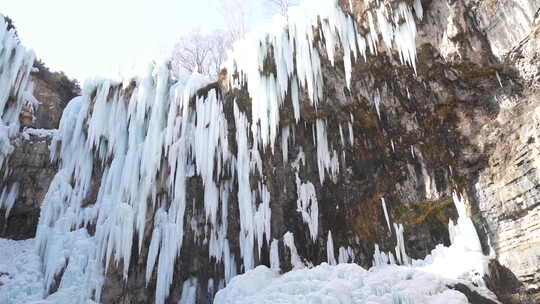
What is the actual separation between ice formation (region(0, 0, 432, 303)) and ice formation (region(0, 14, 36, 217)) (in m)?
0.05

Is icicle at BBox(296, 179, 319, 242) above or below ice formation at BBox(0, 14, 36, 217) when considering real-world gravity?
below

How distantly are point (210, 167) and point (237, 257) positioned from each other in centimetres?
236

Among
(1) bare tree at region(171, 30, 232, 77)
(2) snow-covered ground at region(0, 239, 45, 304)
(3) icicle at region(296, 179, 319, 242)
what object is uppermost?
(1) bare tree at region(171, 30, 232, 77)

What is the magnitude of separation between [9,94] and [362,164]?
37.2 ft

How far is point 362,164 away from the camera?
8641 mm

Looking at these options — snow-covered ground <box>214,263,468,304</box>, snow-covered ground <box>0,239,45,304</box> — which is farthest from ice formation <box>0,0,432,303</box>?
snow-covered ground <box>214,263,468,304</box>

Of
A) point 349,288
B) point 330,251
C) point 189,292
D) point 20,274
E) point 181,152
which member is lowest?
point 349,288

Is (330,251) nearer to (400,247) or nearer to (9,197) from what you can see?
(400,247)

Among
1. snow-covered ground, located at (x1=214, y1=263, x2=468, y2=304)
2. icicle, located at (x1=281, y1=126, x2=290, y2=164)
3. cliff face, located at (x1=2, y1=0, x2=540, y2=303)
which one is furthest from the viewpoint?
icicle, located at (x1=281, y1=126, x2=290, y2=164)

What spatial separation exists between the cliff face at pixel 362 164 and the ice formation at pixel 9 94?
0.32 meters

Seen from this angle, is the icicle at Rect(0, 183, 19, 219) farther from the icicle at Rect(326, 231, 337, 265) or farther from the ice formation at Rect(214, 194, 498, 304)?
the icicle at Rect(326, 231, 337, 265)

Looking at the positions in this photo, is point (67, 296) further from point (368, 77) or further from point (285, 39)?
point (368, 77)

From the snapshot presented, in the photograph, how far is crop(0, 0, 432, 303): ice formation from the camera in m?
8.30

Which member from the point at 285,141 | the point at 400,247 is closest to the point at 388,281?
the point at 400,247
